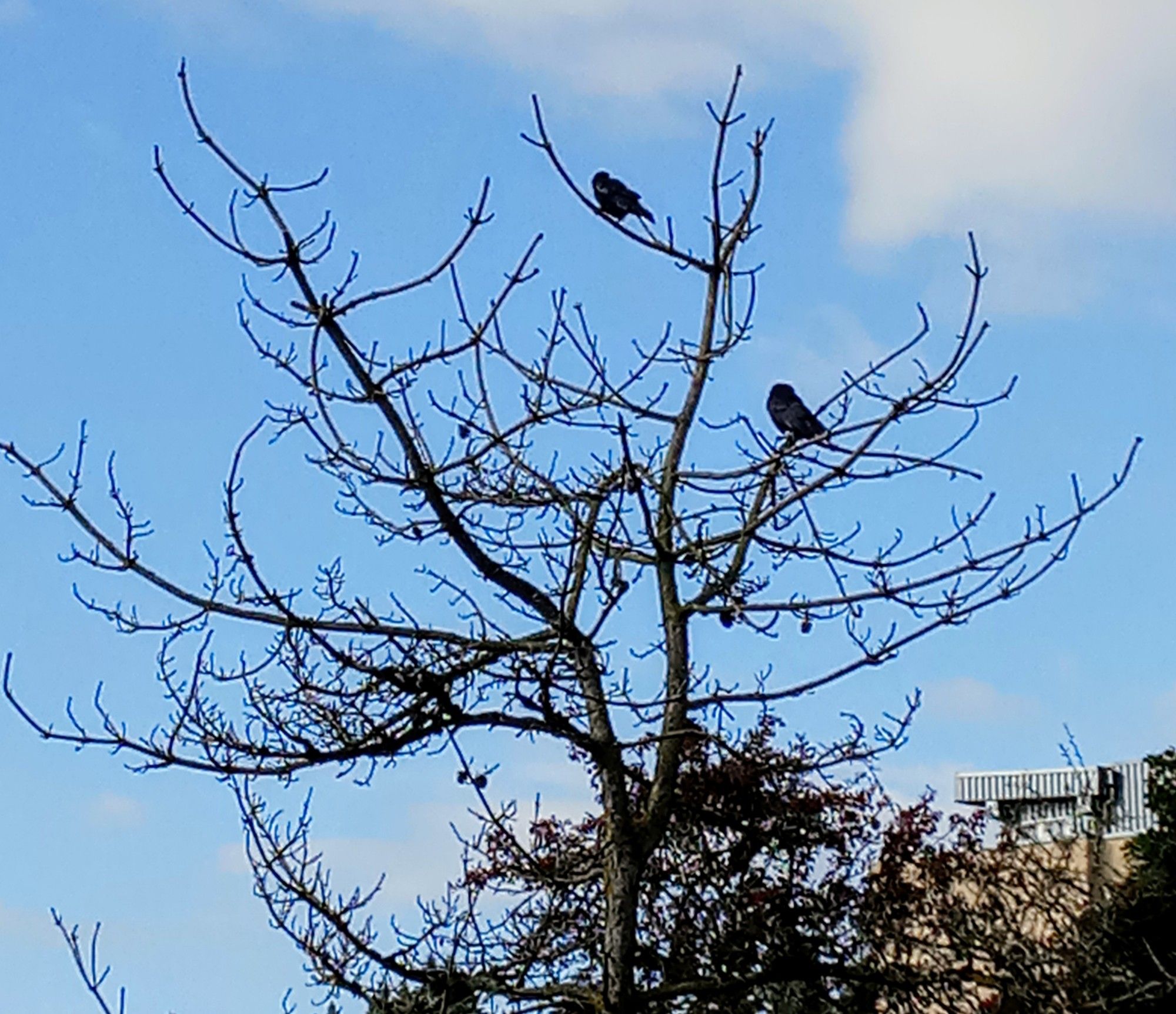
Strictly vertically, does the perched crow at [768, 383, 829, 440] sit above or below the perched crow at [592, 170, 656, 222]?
below

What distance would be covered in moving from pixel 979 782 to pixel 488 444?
555 inches

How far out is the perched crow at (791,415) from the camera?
5.63 metres

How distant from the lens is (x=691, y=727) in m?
5.68

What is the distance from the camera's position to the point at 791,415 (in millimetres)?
5941

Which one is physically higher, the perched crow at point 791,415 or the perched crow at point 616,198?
the perched crow at point 616,198

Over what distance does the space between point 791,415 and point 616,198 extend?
1.04 meters

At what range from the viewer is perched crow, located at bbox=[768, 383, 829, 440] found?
5.63 metres

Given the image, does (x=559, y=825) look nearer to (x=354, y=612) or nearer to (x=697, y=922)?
(x=697, y=922)

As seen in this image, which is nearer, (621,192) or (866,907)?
(621,192)

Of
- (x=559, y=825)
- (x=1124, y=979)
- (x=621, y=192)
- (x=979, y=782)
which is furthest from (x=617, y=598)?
(x=979, y=782)

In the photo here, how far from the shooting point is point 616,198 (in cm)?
644

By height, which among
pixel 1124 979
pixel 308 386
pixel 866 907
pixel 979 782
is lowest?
pixel 1124 979

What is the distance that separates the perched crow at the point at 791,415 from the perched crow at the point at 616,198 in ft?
2.31

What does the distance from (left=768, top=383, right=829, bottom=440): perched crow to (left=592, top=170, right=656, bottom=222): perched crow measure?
70 cm
